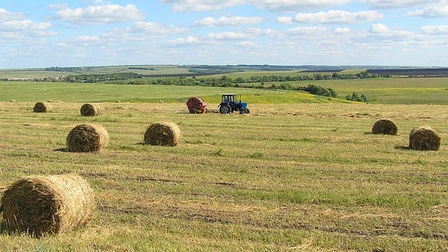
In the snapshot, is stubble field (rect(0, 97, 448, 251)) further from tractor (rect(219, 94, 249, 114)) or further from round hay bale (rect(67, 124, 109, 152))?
tractor (rect(219, 94, 249, 114))

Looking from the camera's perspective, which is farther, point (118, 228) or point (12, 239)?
point (118, 228)

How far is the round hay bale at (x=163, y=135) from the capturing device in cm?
1797

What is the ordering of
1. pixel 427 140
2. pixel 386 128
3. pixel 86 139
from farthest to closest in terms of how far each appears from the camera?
pixel 386 128
pixel 427 140
pixel 86 139

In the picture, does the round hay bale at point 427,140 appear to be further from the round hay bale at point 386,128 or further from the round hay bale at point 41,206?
the round hay bale at point 41,206

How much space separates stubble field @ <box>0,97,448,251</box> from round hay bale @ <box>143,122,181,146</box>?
46 cm

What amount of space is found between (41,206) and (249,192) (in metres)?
4.37

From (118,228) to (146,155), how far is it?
7.48 m

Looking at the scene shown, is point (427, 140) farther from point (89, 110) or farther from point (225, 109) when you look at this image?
point (89, 110)

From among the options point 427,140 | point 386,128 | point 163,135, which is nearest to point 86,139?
point 163,135

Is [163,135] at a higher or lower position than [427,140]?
higher

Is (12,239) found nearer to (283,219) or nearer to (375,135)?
(283,219)

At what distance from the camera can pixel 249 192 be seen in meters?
11.0

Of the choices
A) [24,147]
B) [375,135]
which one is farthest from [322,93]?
[24,147]

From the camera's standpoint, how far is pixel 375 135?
72.4 ft
